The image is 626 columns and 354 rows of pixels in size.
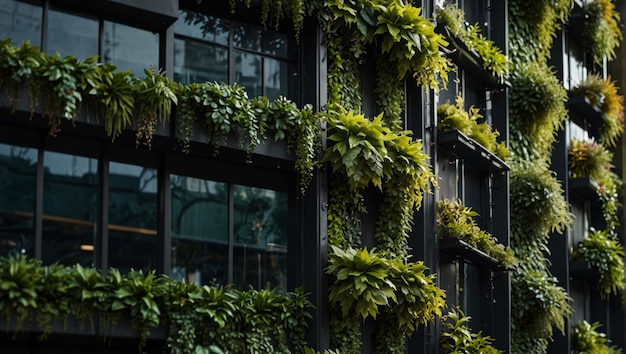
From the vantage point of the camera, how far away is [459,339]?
2678 cm

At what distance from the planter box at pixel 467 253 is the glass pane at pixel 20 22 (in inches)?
401

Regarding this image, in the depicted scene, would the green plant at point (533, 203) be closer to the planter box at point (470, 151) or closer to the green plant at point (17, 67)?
the planter box at point (470, 151)

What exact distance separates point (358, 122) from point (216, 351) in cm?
540

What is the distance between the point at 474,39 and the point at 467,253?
5.46 m

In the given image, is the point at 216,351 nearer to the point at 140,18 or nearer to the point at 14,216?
the point at 14,216

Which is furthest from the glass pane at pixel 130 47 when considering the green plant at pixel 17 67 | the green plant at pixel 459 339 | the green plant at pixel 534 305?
the green plant at pixel 534 305

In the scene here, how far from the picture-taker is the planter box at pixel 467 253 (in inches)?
1059

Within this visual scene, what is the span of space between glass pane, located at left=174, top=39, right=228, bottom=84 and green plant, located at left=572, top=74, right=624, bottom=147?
15474 millimetres

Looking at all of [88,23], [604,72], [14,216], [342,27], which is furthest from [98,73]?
[604,72]

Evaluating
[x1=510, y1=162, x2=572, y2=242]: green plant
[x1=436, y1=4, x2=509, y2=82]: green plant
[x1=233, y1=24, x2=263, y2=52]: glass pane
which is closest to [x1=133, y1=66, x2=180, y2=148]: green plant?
[x1=233, y1=24, x2=263, y2=52]: glass pane

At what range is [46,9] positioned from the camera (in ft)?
68.9

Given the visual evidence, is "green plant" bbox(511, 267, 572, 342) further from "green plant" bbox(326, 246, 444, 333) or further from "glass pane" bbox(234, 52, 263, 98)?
"glass pane" bbox(234, 52, 263, 98)

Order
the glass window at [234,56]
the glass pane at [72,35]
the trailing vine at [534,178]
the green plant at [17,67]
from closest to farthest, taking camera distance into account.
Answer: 1. the green plant at [17,67]
2. the glass pane at [72,35]
3. the glass window at [234,56]
4. the trailing vine at [534,178]

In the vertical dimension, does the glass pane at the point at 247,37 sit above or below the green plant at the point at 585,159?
above
